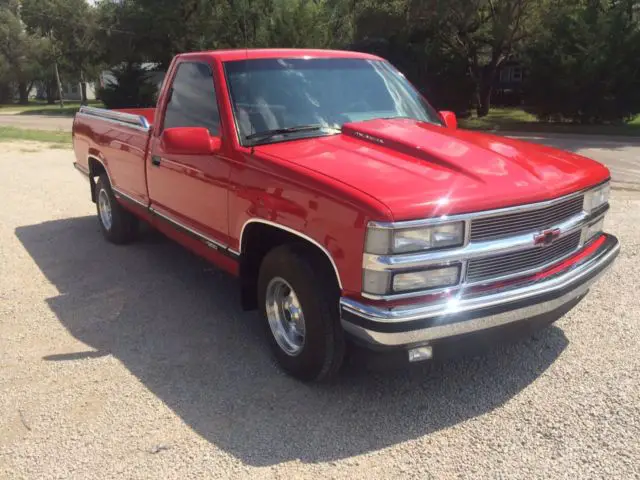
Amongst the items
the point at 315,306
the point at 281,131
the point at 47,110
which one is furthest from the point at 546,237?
the point at 47,110

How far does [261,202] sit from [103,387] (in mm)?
1490

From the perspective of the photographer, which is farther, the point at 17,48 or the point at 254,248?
the point at 17,48

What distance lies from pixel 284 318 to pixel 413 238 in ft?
4.08

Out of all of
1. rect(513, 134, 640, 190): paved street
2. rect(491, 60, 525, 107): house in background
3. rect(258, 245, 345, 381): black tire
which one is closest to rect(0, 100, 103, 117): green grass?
rect(491, 60, 525, 107): house in background

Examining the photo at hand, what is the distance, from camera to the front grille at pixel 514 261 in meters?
3.05

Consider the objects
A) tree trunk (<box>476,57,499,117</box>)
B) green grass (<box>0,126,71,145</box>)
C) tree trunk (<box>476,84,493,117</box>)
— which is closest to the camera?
green grass (<box>0,126,71,145</box>)

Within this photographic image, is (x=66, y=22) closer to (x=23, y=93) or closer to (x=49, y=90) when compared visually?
(x=49, y=90)

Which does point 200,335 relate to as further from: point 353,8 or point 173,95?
point 353,8

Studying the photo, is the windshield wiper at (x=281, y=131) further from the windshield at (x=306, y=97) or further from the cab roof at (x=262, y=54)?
the cab roof at (x=262, y=54)

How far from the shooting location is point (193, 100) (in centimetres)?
459

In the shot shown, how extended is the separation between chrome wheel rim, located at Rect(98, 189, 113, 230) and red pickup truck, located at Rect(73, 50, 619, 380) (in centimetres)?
209

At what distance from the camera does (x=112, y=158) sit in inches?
246

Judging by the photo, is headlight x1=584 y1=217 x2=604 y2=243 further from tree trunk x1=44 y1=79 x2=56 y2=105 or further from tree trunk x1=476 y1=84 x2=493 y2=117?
tree trunk x1=44 y1=79 x2=56 y2=105

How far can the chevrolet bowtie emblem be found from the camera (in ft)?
10.5
